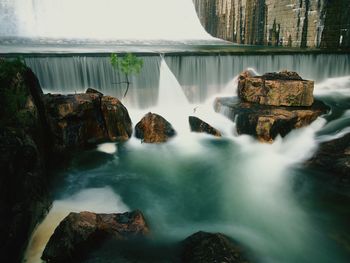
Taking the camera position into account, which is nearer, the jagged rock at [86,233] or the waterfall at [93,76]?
the jagged rock at [86,233]

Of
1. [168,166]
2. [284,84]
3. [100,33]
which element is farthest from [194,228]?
[100,33]

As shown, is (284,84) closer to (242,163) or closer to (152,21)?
(242,163)

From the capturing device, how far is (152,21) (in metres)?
24.1

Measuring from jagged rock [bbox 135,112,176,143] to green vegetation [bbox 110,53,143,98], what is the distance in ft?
6.89

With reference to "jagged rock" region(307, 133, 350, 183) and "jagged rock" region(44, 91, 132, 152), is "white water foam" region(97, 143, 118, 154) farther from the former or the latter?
"jagged rock" region(307, 133, 350, 183)

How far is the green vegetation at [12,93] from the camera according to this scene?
4383mm

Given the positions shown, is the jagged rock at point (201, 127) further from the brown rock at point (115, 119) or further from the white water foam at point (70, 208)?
the white water foam at point (70, 208)

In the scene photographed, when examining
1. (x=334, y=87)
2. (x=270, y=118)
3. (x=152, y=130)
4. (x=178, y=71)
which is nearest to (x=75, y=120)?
(x=152, y=130)

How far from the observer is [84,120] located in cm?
701

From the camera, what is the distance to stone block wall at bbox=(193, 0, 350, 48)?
11570mm

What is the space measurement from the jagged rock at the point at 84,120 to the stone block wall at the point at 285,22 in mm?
9102

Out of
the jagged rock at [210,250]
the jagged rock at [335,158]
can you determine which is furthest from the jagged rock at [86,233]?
the jagged rock at [335,158]

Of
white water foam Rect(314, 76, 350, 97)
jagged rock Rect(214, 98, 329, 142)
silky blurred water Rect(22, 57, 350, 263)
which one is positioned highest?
white water foam Rect(314, 76, 350, 97)

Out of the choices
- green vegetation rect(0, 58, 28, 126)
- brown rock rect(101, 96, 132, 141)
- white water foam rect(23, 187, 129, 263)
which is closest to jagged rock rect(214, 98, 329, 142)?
brown rock rect(101, 96, 132, 141)
